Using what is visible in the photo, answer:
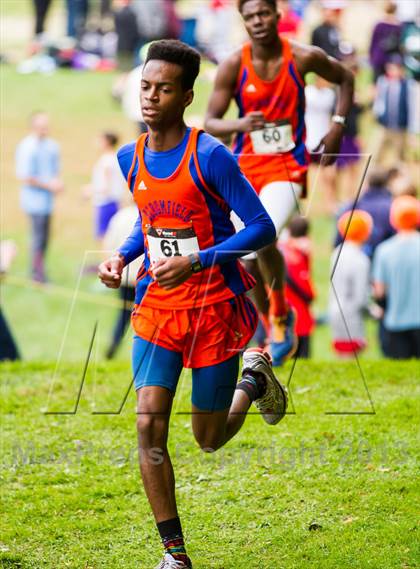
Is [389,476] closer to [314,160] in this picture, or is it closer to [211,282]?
[211,282]

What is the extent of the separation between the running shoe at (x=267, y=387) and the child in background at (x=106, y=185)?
29.1 ft

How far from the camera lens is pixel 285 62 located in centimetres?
698

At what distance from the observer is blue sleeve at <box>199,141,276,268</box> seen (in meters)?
4.93

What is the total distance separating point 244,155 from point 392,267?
355 cm

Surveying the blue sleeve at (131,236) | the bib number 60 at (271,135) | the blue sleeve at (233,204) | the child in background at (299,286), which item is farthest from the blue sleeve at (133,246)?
the child in background at (299,286)

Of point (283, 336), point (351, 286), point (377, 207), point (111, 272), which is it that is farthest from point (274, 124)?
point (377, 207)

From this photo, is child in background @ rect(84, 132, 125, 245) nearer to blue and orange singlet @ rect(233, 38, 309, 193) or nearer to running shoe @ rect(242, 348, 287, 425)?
blue and orange singlet @ rect(233, 38, 309, 193)

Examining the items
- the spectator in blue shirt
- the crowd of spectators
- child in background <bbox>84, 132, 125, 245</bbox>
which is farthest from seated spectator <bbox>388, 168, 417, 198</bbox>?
the spectator in blue shirt

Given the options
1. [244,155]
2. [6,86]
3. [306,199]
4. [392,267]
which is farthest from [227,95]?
[6,86]

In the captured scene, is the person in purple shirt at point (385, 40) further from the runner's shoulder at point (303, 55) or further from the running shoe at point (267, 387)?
the running shoe at point (267, 387)

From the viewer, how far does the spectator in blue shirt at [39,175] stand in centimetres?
1502

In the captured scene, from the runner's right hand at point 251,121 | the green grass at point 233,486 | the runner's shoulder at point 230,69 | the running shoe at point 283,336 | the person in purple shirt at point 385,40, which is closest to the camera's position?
the green grass at point 233,486

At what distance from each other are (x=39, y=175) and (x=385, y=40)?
19.7ft

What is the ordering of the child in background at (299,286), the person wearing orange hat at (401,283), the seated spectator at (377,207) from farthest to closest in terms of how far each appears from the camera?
the seated spectator at (377,207) < the person wearing orange hat at (401,283) < the child in background at (299,286)
